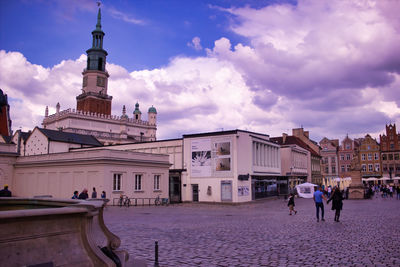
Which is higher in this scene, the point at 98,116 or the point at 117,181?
the point at 98,116

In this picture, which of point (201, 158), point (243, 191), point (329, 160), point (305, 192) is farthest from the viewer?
point (329, 160)

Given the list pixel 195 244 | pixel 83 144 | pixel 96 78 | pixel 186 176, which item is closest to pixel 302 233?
pixel 195 244

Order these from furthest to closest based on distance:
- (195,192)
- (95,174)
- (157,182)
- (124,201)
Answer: (195,192)
(157,182)
(95,174)
(124,201)

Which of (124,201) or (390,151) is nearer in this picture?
(124,201)

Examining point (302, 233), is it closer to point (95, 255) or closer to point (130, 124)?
point (95, 255)

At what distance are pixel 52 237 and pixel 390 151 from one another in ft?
323

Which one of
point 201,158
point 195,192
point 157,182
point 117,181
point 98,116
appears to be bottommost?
point 195,192

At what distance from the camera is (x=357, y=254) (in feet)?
30.8

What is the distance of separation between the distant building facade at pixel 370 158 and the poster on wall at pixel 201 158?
6516 cm

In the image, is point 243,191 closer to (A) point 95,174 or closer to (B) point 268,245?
(A) point 95,174

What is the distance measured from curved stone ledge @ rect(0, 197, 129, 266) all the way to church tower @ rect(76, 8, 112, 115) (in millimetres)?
84147

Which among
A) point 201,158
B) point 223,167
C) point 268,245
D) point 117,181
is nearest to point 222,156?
point 223,167

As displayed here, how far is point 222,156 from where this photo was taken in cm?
4034

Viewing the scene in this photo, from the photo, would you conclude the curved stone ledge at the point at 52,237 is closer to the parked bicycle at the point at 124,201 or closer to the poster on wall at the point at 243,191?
the parked bicycle at the point at 124,201
